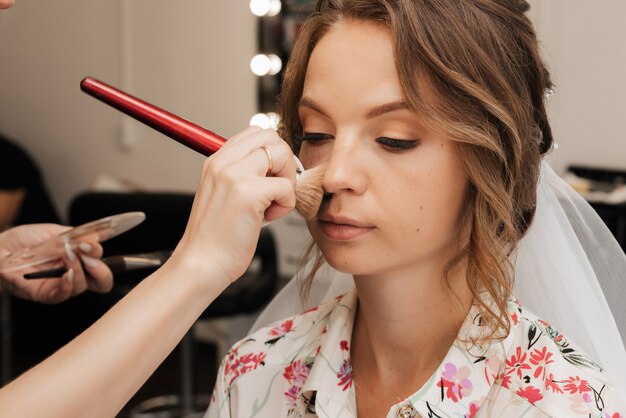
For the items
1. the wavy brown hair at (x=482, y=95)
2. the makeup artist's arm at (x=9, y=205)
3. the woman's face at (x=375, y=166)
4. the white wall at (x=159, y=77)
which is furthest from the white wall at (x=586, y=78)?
the makeup artist's arm at (x=9, y=205)

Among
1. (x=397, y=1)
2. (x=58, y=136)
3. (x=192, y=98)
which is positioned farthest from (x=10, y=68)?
(x=397, y=1)

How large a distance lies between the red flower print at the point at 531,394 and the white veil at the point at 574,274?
5.7 inches

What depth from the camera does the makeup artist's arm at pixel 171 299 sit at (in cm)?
70

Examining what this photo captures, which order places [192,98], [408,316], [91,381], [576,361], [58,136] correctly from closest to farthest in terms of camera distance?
[91,381] < [576,361] < [408,316] < [192,98] < [58,136]

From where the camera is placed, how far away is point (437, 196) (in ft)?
2.94

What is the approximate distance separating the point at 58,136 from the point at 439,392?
3.71 metres

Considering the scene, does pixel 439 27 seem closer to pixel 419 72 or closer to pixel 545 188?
pixel 419 72

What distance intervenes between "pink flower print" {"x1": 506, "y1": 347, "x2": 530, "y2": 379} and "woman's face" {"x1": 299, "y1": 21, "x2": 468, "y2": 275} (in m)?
0.15

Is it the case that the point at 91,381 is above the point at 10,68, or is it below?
above

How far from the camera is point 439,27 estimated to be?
0.88 metres

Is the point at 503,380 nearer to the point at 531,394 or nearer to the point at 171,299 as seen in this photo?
the point at 531,394

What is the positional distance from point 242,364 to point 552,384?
1.41 feet

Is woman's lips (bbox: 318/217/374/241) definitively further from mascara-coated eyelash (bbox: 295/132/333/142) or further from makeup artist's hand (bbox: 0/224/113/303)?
makeup artist's hand (bbox: 0/224/113/303)

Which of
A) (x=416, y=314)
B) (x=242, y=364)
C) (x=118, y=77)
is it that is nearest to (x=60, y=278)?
(x=242, y=364)
